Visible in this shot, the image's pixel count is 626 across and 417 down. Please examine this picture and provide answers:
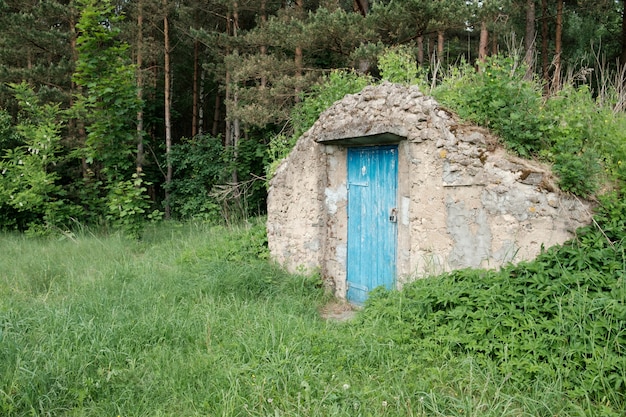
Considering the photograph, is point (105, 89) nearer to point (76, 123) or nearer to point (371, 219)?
point (76, 123)

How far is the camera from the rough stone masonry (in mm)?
4203

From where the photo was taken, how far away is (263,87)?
10.7 m

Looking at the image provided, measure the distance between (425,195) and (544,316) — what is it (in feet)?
6.20

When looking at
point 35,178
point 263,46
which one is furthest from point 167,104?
point 35,178

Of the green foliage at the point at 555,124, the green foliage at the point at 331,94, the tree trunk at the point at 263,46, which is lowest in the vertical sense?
the green foliage at the point at 555,124

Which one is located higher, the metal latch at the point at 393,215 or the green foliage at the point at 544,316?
the metal latch at the point at 393,215

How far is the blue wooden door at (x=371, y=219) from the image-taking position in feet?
17.8

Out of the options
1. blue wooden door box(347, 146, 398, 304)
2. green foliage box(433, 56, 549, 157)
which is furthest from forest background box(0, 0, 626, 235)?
blue wooden door box(347, 146, 398, 304)

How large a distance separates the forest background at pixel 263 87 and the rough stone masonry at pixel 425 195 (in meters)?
0.30

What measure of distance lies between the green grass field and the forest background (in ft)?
A: 7.46

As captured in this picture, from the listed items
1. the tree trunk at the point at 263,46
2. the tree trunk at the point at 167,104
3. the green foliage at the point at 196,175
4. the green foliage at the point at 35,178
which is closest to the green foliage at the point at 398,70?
the tree trunk at the point at 263,46

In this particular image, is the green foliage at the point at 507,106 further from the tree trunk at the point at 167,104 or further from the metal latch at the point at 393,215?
the tree trunk at the point at 167,104

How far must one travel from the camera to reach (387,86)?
5523mm

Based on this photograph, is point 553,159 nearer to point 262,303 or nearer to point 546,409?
point 546,409
